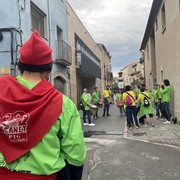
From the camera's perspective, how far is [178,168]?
19.2ft

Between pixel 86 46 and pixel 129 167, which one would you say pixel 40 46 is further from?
pixel 86 46

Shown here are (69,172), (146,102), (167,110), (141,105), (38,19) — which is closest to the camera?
(69,172)

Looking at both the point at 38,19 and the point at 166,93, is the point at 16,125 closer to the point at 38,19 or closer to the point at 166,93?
the point at 166,93

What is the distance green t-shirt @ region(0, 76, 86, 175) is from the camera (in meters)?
1.86

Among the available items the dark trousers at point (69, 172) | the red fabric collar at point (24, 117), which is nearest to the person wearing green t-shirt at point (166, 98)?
the dark trousers at point (69, 172)

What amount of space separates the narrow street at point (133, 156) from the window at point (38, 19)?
18.2ft

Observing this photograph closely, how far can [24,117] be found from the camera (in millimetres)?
1883

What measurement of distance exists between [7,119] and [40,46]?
1.75ft

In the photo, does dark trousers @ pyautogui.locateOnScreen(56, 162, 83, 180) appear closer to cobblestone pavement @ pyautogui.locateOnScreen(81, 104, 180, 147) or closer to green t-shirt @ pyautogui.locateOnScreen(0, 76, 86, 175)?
green t-shirt @ pyautogui.locateOnScreen(0, 76, 86, 175)

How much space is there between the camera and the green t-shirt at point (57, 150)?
1861 millimetres

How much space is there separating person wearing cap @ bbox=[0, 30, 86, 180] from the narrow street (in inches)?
143

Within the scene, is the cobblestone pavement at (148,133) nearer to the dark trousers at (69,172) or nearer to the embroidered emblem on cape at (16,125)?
the dark trousers at (69,172)

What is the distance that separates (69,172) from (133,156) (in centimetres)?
513

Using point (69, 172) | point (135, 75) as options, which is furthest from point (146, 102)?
point (135, 75)
